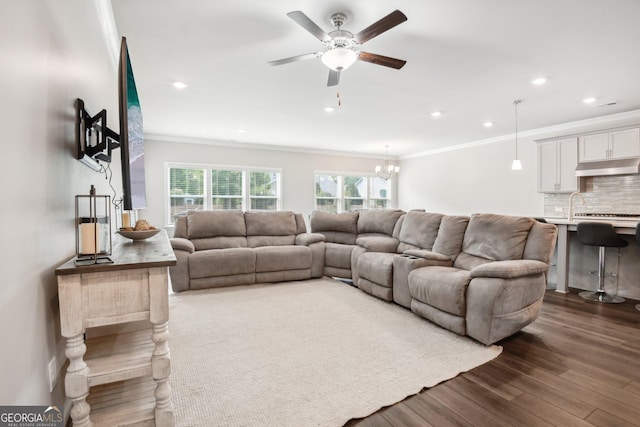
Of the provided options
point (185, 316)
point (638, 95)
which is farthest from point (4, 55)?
point (638, 95)

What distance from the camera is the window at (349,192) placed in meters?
8.51

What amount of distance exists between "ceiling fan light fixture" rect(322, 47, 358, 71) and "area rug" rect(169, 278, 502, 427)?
2.27m

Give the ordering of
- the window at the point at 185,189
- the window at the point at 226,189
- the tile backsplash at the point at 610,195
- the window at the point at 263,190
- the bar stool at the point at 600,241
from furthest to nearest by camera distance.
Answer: the window at the point at 263,190, the window at the point at 226,189, the window at the point at 185,189, the tile backsplash at the point at 610,195, the bar stool at the point at 600,241

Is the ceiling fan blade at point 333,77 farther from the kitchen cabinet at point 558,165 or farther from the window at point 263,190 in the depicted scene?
the window at point 263,190

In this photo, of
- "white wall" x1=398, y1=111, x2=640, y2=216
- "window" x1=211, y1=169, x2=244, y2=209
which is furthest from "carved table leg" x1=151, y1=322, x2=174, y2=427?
"white wall" x1=398, y1=111, x2=640, y2=216

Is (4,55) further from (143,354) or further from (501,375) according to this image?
(501,375)

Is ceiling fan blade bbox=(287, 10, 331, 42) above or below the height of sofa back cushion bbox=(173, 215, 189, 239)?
above

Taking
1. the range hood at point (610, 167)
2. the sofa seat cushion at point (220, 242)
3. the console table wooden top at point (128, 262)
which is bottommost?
the sofa seat cushion at point (220, 242)

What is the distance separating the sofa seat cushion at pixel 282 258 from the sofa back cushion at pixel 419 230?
1395mm

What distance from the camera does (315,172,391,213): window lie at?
27.9 ft

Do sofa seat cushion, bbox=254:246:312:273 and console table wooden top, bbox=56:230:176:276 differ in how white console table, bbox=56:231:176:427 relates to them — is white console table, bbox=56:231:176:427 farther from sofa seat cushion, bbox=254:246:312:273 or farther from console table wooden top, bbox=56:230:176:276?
sofa seat cushion, bbox=254:246:312:273

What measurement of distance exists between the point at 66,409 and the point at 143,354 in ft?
1.38

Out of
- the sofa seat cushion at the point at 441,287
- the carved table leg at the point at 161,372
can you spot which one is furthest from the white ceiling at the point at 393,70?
the carved table leg at the point at 161,372

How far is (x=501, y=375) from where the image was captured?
6.85 feet
